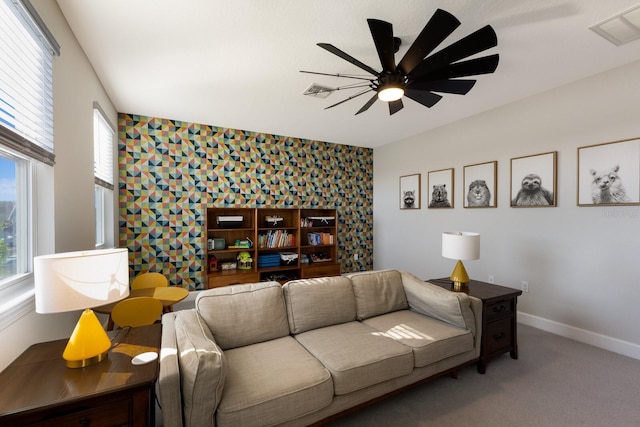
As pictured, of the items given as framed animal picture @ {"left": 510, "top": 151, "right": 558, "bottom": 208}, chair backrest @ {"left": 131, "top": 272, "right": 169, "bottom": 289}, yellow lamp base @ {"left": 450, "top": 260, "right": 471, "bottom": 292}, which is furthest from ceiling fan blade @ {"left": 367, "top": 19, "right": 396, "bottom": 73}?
chair backrest @ {"left": 131, "top": 272, "right": 169, "bottom": 289}

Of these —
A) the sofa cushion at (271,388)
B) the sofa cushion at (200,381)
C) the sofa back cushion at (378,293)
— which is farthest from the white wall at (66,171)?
the sofa back cushion at (378,293)

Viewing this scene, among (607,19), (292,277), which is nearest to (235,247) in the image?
(292,277)

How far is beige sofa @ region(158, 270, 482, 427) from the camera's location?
1.30 metres

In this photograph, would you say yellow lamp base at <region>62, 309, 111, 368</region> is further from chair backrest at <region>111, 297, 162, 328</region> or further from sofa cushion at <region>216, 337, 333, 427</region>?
chair backrest at <region>111, 297, 162, 328</region>

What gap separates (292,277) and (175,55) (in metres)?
3.22

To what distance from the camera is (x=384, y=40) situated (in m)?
1.59

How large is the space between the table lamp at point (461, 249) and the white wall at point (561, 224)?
3.97 ft

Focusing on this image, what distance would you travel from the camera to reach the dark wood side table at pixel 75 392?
978 mm

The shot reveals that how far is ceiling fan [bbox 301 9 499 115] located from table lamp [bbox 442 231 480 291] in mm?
1182

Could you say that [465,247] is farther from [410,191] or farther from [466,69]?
[410,191]

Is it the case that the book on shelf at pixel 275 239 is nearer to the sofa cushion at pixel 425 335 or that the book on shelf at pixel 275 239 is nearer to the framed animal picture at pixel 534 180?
the sofa cushion at pixel 425 335

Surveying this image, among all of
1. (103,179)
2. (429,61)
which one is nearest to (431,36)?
(429,61)

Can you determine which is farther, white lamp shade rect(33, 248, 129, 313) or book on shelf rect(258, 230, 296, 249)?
book on shelf rect(258, 230, 296, 249)

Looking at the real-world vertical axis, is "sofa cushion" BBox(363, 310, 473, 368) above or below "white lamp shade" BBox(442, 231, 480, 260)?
below
